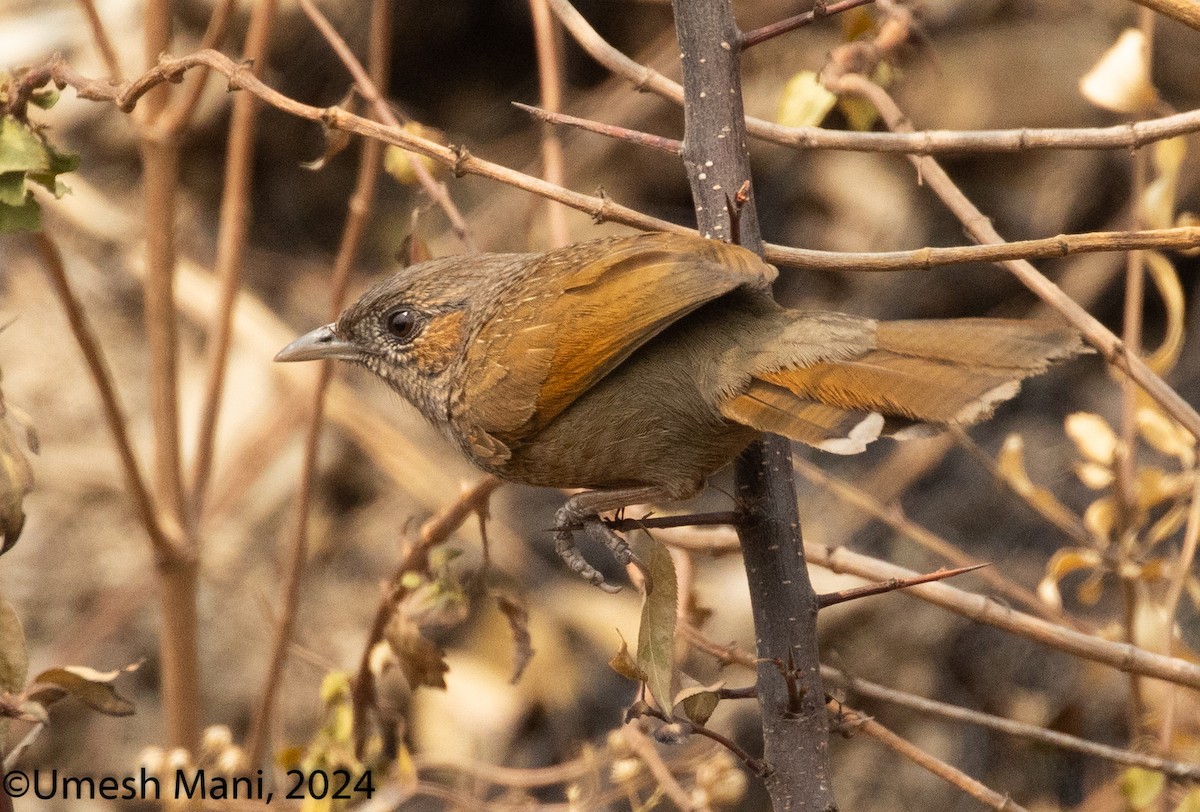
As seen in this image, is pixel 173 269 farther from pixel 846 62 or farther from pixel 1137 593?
pixel 1137 593

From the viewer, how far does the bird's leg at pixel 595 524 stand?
6.66 feet

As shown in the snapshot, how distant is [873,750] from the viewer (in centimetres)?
503

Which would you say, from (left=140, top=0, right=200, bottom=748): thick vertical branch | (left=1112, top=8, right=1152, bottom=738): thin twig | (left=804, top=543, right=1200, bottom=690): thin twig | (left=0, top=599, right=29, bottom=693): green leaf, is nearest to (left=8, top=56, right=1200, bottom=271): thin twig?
(left=804, top=543, right=1200, bottom=690): thin twig

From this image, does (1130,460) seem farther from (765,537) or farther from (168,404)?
(168,404)

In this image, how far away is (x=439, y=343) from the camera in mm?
2846

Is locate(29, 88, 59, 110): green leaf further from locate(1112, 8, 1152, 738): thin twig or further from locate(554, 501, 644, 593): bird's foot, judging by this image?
locate(1112, 8, 1152, 738): thin twig

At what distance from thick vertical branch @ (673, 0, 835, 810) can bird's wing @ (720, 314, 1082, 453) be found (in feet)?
0.38

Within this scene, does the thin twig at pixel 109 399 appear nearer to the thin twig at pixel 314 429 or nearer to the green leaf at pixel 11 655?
the thin twig at pixel 314 429

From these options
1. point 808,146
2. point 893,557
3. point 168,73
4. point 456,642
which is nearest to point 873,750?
point 893,557

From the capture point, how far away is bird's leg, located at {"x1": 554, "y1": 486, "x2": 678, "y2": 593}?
80.0 inches

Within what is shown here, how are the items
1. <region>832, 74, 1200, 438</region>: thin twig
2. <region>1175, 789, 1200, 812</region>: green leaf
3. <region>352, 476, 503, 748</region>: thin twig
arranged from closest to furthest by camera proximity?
<region>832, 74, 1200, 438</region>: thin twig, <region>1175, 789, 1200, 812</region>: green leaf, <region>352, 476, 503, 748</region>: thin twig

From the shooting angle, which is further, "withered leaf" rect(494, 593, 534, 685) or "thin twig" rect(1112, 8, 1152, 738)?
"thin twig" rect(1112, 8, 1152, 738)

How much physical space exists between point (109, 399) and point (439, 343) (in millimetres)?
992

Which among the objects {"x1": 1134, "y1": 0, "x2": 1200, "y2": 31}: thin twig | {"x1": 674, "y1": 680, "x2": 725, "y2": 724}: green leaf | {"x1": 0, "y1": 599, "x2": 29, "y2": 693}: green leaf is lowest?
{"x1": 674, "y1": 680, "x2": 725, "y2": 724}: green leaf
